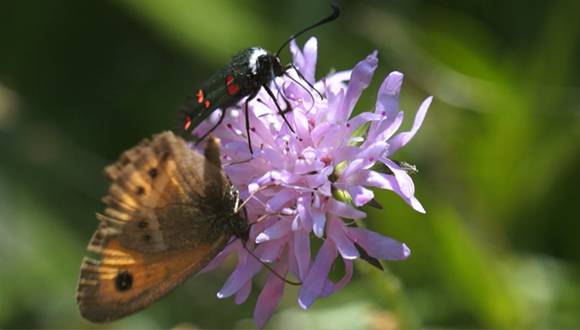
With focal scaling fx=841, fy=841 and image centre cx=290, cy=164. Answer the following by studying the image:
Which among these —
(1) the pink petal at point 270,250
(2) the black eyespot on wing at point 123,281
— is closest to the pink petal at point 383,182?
(1) the pink petal at point 270,250

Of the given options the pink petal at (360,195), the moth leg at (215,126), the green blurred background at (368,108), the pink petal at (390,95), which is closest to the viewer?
the pink petal at (360,195)

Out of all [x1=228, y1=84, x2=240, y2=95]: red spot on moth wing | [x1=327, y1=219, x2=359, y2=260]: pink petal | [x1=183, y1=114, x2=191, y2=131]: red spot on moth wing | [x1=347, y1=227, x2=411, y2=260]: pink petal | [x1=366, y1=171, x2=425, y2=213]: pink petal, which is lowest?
[x1=347, y1=227, x2=411, y2=260]: pink petal

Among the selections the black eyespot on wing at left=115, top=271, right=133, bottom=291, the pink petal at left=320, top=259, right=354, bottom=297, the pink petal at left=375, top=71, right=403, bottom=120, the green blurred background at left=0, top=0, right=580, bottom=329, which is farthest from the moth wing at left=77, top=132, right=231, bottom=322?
the green blurred background at left=0, top=0, right=580, bottom=329

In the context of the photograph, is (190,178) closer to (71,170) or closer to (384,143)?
(384,143)

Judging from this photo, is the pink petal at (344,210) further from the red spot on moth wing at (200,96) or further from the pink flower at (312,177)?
the red spot on moth wing at (200,96)

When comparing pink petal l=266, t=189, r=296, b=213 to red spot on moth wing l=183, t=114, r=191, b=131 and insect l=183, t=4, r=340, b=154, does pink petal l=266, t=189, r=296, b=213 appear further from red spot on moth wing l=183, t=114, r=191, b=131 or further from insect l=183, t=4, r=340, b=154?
red spot on moth wing l=183, t=114, r=191, b=131

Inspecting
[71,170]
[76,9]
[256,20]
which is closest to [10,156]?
[71,170]
